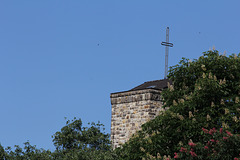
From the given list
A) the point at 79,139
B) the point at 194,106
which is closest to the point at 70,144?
the point at 79,139

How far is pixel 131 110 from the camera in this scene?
120ft

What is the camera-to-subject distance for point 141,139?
2839 centimetres

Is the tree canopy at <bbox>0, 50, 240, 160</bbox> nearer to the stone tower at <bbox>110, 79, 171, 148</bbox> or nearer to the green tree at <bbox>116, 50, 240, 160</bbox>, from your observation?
the green tree at <bbox>116, 50, 240, 160</bbox>

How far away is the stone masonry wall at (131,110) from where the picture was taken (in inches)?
1399

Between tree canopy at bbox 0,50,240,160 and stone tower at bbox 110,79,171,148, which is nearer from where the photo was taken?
tree canopy at bbox 0,50,240,160

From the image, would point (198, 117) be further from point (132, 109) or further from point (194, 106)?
point (132, 109)

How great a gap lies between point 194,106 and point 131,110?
34.9 feet

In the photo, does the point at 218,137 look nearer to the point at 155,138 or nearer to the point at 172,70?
the point at 155,138

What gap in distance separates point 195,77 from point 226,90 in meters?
2.21

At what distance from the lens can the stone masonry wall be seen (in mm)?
35531

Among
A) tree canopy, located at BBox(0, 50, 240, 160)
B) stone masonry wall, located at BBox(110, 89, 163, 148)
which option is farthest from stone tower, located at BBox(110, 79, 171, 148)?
tree canopy, located at BBox(0, 50, 240, 160)

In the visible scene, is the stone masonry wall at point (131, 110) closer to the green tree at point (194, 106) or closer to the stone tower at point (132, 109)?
the stone tower at point (132, 109)

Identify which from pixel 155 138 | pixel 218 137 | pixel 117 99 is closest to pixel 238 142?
pixel 218 137

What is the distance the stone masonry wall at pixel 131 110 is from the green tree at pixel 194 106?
643cm
